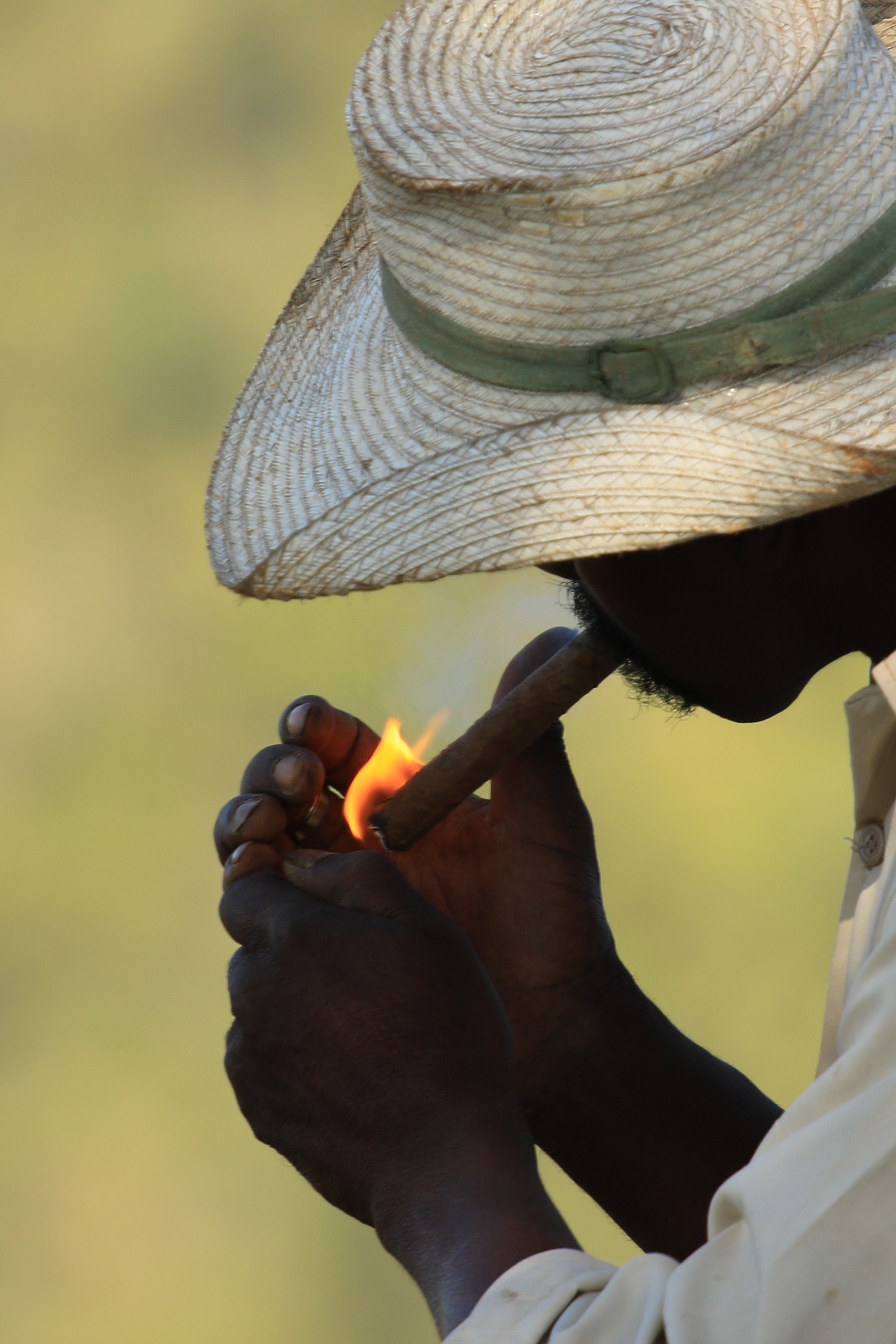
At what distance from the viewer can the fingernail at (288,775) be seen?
6.07ft

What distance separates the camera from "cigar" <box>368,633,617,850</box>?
1.79m

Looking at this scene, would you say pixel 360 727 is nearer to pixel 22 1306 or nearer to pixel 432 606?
pixel 432 606

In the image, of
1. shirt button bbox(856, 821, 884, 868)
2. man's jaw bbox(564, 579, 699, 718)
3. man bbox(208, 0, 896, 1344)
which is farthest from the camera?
man's jaw bbox(564, 579, 699, 718)

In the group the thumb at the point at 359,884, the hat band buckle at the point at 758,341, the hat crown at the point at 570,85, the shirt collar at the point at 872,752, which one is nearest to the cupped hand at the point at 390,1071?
the thumb at the point at 359,884

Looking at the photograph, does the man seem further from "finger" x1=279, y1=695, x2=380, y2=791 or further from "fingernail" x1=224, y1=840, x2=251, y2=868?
"finger" x1=279, y1=695, x2=380, y2=791

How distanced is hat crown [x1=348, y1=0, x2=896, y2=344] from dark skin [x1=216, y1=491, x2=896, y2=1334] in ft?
0.90

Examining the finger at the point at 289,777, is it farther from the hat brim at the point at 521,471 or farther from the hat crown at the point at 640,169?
the hat crown at the point at 640,169

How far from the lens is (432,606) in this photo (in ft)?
11.0

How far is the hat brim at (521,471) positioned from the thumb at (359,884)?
12.4 inches

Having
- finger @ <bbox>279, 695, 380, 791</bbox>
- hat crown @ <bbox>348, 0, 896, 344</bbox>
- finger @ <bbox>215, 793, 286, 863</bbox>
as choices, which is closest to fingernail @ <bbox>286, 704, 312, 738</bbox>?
finger @ <bbox>279, 695, 380, 791</bbox>

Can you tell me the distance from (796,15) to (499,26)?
301 millimetres

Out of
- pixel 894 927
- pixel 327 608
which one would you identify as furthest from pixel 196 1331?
pixel 894 927

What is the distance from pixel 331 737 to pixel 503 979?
0.41 meters

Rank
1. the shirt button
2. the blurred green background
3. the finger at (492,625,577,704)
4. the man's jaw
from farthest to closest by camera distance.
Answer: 1. the blurred green background
2. the finger at (492,625,577,704)
3. the man's jaw
4. the shirt button
